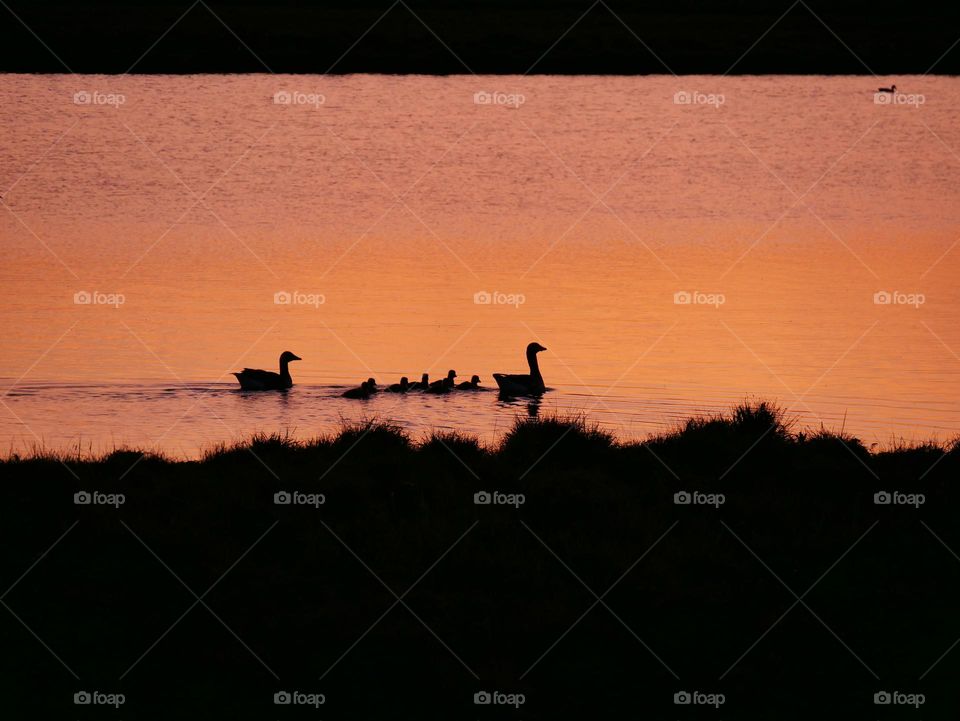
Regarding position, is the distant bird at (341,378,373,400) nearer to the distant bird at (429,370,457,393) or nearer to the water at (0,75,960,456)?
the water at (0,75,960,456)

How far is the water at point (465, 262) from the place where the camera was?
19.5 metres

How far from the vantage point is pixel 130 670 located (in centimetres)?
940

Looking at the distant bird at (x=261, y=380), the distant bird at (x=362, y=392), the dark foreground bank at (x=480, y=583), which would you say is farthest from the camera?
the distant bird at (x=261, y=380)

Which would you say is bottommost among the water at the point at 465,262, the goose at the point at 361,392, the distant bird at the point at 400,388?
the goose at the point at 361,392

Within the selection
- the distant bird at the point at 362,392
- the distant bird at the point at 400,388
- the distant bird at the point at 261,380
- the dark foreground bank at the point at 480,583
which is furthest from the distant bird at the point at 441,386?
the dark foreground bank at the point at 480,583

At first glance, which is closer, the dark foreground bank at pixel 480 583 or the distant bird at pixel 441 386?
the dark foreground bank at pixel 480 583

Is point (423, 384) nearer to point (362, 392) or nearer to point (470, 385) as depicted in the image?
point (470, 385)

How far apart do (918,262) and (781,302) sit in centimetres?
492
